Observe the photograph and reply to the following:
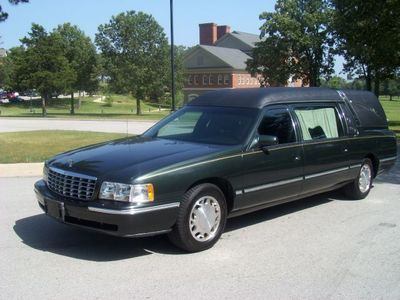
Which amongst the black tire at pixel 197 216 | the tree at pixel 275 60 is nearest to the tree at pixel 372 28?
the black tire at pixel 197 216

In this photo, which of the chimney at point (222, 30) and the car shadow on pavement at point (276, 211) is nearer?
the car shadow on pavement at point (276, 211)

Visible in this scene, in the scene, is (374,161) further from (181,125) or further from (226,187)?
(226,187)

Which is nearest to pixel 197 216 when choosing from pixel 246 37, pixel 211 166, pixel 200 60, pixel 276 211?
pixel 211 166

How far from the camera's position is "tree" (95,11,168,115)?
55.3m

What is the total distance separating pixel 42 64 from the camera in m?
48.6

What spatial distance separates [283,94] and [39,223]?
11.6 ft

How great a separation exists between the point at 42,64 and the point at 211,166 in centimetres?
4601

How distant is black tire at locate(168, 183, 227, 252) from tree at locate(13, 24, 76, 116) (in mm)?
44444

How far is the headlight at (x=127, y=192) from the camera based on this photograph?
5066 millimetres

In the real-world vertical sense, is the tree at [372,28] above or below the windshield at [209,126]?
above

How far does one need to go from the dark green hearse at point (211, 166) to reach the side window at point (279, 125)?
0.04 feet

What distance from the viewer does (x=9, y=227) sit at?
21.6 feet

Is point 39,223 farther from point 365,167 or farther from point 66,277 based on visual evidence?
point 365,167

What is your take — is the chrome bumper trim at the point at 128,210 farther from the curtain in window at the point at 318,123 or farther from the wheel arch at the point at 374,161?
the wheel arch at the point at 374,161
